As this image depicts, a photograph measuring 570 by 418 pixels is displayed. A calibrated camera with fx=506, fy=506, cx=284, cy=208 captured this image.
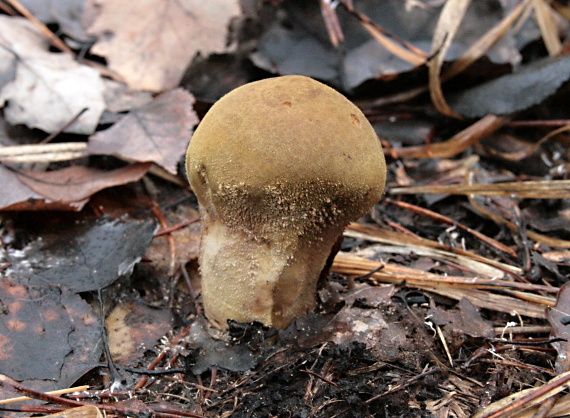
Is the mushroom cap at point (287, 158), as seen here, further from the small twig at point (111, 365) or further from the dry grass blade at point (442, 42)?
the dry grass blade at point (442, 42)

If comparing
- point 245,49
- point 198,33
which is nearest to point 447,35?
point 245,49

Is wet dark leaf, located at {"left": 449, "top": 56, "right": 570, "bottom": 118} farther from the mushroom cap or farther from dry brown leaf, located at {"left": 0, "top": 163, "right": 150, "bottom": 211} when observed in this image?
dry brown leaf, located at {"left": 0, "top": 163, "right": 150, "bottom": 211}

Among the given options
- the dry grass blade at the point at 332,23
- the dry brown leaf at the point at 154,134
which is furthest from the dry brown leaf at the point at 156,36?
the dry grass blade at the point at 332,23

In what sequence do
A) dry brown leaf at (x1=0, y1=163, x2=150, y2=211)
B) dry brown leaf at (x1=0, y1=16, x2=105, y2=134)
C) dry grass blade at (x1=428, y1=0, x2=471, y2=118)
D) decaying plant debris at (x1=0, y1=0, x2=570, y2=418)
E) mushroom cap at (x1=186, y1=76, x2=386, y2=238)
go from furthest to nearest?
dry grass blade at (x1=428, y1=0, x2=471, y2=118) → dry brown leaf at (x1=0, y1=16, x2=105, y2=134) → dry brown leaf at (x1=0, y1=163, x2=150, y2=211) → decaying plant debris at (x1=0, y1=0, x2=570, y2=418) → mushroom cap at (x1=186, y1=76, x2=386, y2=238)

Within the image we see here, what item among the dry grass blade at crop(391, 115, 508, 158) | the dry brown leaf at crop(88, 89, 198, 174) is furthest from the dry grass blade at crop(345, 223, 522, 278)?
the dry brown leaf at crop(88, 89, 198, 174)

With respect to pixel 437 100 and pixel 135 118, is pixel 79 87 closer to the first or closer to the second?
pixel 135 118

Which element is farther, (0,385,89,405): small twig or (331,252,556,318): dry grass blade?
(331,252,556,318): dry grass blade
